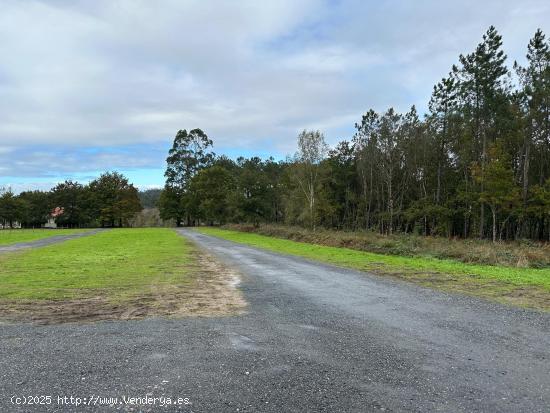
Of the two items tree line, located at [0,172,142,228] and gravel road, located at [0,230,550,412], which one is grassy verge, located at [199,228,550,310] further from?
tree line, located at [0,172,142,228]


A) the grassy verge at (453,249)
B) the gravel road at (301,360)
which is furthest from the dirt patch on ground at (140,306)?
the grassy verge at (453,249)

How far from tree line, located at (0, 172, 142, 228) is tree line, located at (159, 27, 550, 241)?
2347cm

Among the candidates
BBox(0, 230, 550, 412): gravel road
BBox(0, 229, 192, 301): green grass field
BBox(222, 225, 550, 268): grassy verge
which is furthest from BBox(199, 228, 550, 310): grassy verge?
BBox(0, 229, 192, 301): green grass field

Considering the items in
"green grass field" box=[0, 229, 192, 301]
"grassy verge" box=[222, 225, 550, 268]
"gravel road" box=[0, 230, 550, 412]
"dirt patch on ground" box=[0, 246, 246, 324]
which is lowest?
"green grass field" box=[0, 229, 192, 301]

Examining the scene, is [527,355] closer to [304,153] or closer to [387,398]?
[387,398]

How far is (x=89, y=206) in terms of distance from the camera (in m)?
92.4

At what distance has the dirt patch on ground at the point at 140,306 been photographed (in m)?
7.71

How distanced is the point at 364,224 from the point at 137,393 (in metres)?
62.5

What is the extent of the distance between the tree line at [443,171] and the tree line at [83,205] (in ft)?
77.0

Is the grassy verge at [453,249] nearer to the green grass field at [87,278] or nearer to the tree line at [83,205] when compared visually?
the green grass field at [87,278]

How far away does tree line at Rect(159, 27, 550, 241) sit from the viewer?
127 ft

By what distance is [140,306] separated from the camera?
8672 millimetres

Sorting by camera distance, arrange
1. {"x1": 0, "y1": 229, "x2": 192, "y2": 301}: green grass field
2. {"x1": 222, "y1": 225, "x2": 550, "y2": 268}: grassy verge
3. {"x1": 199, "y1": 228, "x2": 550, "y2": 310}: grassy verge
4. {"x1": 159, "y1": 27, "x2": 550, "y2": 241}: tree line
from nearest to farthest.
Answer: {"x1": 0, "y1": 229, "x2": 192, "y2": 301}: green grass field, {"x1": 199, "y1": 228, "x2": 550, "y2": 310}: grassy verge, {"x1": 222, "y1": 225, "x2": 550, "y2": 268}: grassy verge, {"x1": 159, "y1": 27, "x2": 550, "y2": 241}: tree line

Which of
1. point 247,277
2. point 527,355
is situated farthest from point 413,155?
point 527,355
